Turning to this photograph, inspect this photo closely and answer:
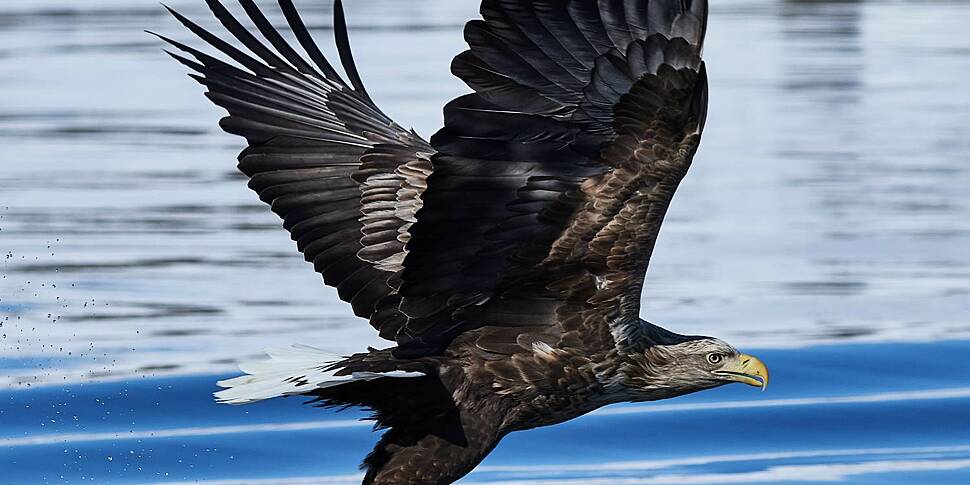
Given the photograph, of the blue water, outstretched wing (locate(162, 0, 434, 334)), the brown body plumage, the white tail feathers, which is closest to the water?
the blue water

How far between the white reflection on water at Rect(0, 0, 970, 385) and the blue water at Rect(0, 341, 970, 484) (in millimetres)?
250

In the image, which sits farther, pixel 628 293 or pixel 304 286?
pixel 304 286

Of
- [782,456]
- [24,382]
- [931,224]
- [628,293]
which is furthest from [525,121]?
[931,224]

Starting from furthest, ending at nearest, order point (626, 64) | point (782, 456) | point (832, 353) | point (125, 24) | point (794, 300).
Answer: point (125, 24) → point (794, 300) → point (832, 353) → point (782, 456) → point (626, 64)

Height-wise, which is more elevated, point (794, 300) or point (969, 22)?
point (969, 22)

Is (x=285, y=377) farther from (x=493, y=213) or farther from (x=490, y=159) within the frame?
(x=490, y=159)

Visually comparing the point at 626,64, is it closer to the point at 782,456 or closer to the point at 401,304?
the point at 401,304

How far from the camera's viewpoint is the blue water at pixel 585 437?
22.5 ft

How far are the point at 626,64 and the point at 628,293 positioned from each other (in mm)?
Result: 779

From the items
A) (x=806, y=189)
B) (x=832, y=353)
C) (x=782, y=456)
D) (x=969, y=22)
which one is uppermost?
(x=969, y=22)

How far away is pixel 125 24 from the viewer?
920 inches

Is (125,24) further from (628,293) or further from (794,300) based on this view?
(628,293)

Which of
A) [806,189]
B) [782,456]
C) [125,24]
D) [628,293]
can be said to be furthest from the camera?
[125,24]

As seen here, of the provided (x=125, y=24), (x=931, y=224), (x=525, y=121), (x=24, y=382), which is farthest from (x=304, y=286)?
(x=125, y=24)
